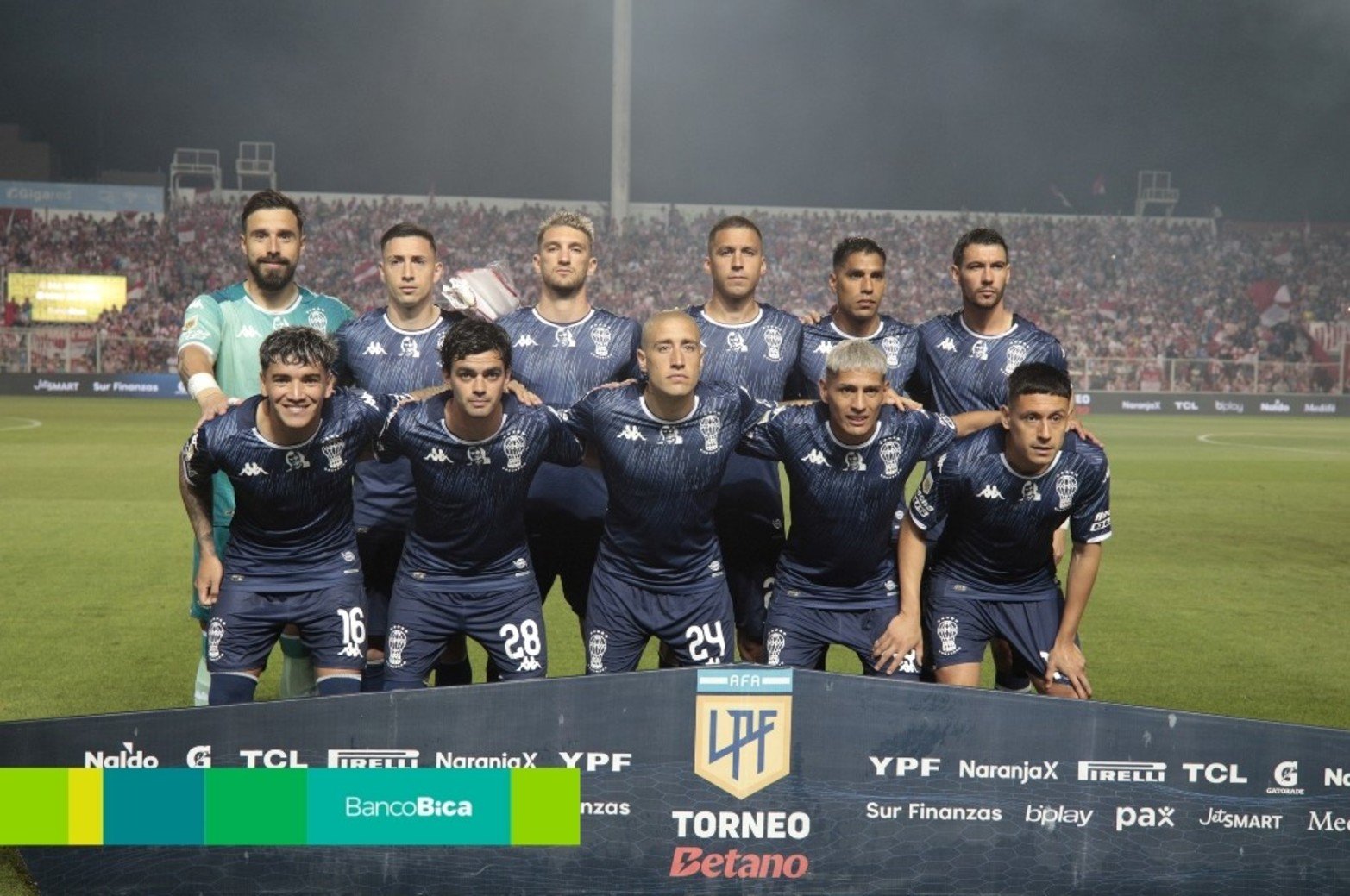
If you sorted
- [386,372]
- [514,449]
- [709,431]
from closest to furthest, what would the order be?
[514,449], [709,431], [386,372]

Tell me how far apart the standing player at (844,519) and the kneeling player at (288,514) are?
1.63m

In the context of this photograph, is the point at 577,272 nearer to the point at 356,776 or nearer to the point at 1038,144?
the point at 356,776

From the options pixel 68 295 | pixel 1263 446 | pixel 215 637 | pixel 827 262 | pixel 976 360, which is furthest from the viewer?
pixel 827 262

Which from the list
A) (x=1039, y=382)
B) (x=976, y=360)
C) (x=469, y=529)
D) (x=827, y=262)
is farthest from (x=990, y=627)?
(x=827, y=262)

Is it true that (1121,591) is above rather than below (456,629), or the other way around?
below

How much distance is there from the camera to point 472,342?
4793 mm

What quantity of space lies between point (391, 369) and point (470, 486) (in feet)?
2.91

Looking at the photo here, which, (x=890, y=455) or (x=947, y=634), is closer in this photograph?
(x=890, y=455)

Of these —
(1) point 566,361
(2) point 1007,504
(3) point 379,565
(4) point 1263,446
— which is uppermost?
(1) point 566,361

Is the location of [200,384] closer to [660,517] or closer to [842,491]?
[660,517]

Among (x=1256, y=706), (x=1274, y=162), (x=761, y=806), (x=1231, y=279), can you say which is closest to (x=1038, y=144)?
(x=1274, y=162)

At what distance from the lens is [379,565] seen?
5.84 metres

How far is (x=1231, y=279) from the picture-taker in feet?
133

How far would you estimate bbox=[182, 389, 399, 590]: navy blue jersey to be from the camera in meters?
4.83
